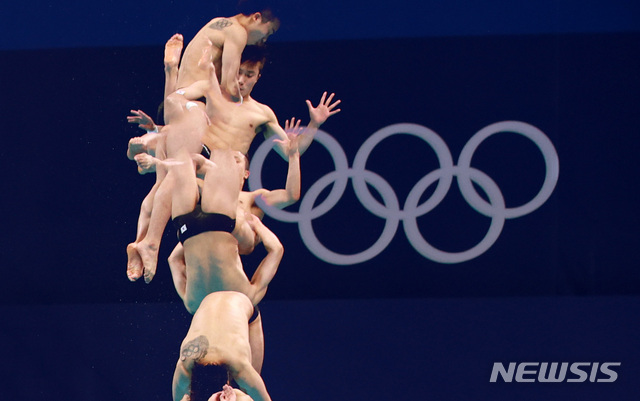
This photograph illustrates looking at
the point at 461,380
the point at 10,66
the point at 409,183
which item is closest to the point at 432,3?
the point at 409,183

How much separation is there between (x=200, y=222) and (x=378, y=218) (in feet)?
7.26

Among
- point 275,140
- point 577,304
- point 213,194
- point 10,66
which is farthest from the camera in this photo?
point 10,66

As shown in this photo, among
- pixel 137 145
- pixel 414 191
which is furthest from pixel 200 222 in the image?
pixel 414 191

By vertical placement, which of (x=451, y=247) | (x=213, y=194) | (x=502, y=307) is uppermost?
(x=451, y=247)

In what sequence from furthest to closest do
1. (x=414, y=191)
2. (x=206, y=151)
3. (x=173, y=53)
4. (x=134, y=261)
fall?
1. (x=414, y=191)
2. (x=173, y=53)
3. (x=206, y=151)
4. (x=134, y=261)

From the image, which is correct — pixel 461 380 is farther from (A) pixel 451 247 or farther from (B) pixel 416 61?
(B) pixel 416 61

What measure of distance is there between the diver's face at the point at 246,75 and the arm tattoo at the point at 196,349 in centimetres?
159

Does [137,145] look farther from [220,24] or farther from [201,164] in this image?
[220,24]

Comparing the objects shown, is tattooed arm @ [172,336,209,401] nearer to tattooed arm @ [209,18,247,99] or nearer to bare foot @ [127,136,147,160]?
bare foot @ [127,136,147,160]

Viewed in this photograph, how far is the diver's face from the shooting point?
583 centimetres

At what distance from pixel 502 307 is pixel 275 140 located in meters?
2.39

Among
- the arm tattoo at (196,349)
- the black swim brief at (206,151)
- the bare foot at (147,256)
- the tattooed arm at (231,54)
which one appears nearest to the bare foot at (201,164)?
the black swim brief at (206,151)

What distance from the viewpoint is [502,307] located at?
23.1ft

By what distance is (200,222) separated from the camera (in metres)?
5.45
